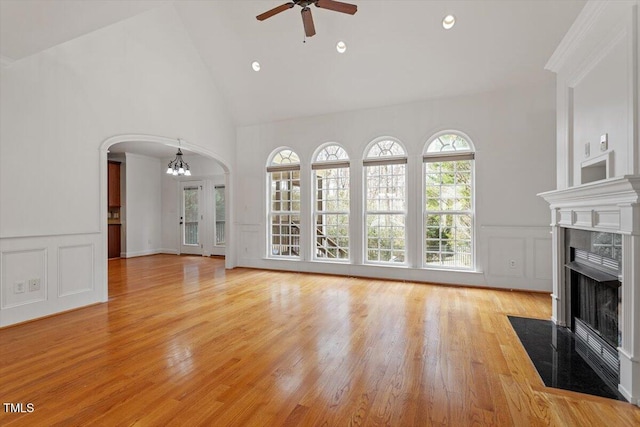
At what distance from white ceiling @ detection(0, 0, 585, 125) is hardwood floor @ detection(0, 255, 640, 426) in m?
2.84

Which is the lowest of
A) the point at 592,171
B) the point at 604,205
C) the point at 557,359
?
the point at 557,359

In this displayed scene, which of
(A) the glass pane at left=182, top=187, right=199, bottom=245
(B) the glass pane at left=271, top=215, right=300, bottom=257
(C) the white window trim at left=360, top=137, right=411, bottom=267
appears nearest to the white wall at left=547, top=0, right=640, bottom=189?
(C) the white window trim at left=360, top=137, right=411, bottom=267

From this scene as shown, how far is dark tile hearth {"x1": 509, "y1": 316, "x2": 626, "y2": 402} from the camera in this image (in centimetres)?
210

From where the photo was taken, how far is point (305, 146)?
6.11 m

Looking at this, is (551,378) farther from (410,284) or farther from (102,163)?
(102,163)

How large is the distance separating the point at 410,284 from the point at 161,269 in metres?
5.06

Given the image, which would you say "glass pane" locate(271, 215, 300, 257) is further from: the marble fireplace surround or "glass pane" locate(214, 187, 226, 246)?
the marble fireplace surround

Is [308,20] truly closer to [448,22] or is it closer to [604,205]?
[448,22]

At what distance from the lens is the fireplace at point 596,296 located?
2270 mm

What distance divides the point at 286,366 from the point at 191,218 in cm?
768

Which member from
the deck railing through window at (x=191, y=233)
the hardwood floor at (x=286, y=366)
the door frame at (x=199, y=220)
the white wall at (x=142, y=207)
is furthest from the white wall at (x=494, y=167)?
the white wall at (x=142, y=207)

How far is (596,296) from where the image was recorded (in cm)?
266

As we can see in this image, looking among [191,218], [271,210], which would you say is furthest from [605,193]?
[191,218]

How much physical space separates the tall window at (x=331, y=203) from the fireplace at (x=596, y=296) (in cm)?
344
